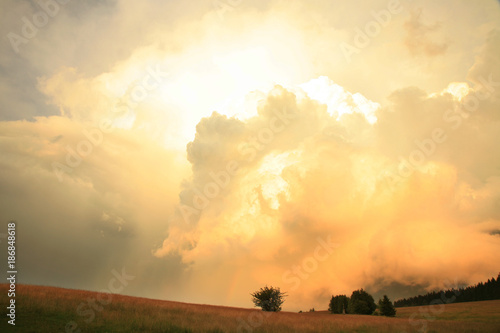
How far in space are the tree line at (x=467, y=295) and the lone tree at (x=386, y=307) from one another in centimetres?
10160

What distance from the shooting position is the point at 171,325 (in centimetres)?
1814

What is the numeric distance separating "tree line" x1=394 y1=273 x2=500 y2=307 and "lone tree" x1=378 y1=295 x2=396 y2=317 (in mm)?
101603

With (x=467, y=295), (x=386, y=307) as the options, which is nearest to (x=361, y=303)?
(x=386, y=307)

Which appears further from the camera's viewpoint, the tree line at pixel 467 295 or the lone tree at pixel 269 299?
the tree line at pixel 467 295

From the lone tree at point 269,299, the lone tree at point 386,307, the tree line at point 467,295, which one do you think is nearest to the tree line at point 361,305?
the lone tree at point 386,307

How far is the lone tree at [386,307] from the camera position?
150ft

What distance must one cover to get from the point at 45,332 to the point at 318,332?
16.4 m

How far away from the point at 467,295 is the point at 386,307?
393 feet

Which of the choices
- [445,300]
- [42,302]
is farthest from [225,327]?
[445,300]

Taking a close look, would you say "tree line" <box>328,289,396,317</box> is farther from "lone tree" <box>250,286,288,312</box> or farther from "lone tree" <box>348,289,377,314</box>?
"lone tree" <box>250,286,288,312</box>

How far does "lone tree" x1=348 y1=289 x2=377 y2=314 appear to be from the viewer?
50578 millimetres

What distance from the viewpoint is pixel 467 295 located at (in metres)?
130

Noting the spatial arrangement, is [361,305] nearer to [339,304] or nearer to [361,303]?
[361,303]

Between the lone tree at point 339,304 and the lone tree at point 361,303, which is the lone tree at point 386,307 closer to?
the lone tree at point 361,303
